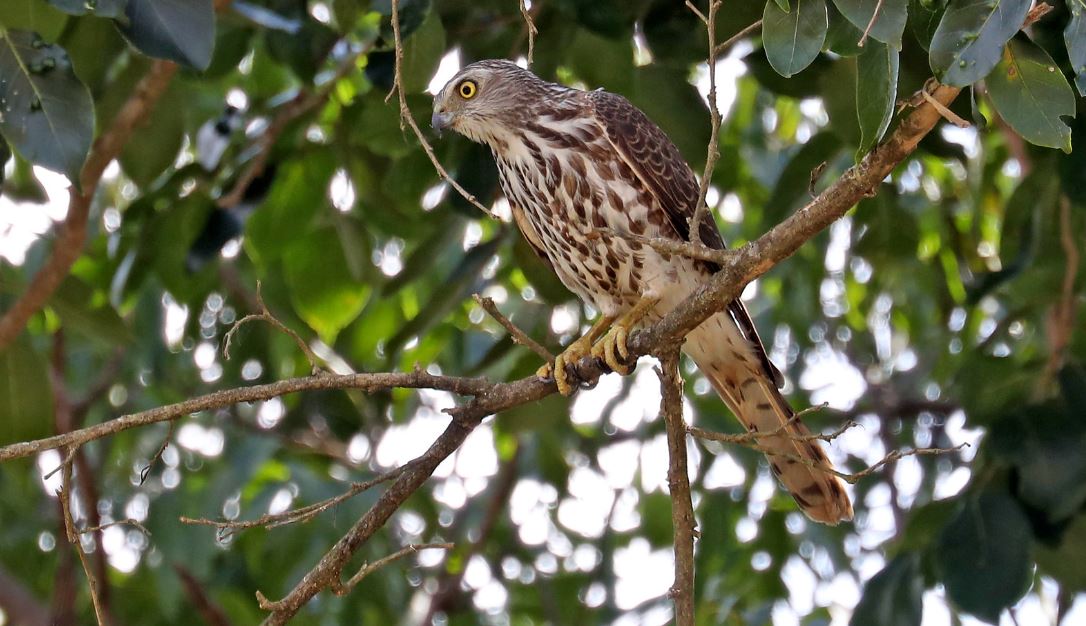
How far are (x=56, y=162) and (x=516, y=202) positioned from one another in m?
1.58

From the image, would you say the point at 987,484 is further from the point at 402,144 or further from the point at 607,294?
the point at 402,144

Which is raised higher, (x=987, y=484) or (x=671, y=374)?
(x=671, y=374)

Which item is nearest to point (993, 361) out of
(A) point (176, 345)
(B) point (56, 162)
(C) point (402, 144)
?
(C) point (402, 144)

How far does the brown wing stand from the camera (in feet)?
12.5

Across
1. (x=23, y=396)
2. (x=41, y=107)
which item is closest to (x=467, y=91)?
(x=41, y=107)

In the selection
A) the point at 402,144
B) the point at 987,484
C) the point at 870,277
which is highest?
the point at 402,144

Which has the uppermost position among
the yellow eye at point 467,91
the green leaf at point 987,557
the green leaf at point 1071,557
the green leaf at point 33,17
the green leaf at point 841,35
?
the green leaf at point 841,35

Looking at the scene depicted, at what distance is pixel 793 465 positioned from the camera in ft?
13.2

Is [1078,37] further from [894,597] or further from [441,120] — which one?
[894,597]

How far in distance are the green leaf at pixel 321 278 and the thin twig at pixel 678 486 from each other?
206 cm

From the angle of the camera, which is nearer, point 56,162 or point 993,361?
point 56,162

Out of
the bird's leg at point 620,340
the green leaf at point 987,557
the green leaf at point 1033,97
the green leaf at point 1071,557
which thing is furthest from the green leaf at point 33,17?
the green leaf at point 1071,557

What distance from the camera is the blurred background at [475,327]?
12.9 ft

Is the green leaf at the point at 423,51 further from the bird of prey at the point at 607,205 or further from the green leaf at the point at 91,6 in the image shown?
the green leaf at the point at 91,6
